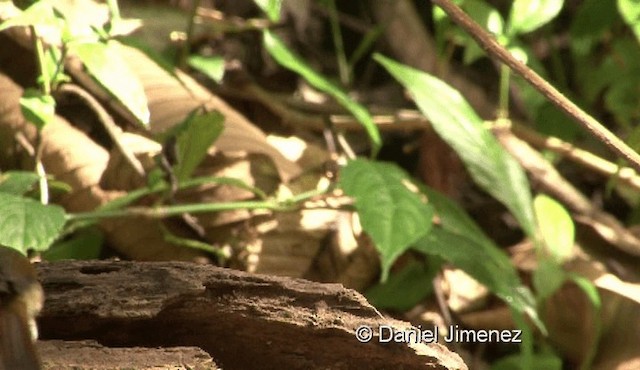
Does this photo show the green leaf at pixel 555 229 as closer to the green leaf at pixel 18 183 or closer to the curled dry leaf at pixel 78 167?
the curled dry leaf at pixel 78 167

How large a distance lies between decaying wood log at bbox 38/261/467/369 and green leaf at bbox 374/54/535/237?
0.63m

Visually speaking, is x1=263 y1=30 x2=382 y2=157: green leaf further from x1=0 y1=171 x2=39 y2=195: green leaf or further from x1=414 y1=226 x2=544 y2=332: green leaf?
x1=0 y1=171 x2=39 y2=195: green leaf

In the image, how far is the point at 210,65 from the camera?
2037 millimetres

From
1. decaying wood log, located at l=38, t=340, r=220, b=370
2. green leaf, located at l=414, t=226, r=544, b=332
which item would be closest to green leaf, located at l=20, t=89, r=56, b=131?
decaying wood log, located at l=38, t=340, r=220, b=370

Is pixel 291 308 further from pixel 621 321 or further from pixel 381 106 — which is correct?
pixel 381 106

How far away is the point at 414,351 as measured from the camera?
3.72 ft

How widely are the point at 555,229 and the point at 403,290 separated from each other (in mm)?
307

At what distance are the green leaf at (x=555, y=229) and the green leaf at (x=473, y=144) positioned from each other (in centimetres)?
6

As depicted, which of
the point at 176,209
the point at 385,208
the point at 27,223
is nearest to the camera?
the point at 27,223

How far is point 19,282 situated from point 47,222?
0.30 metres

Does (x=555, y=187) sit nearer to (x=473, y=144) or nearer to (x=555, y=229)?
(x=555, y=229)

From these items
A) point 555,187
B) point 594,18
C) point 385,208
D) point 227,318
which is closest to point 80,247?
point 385,208

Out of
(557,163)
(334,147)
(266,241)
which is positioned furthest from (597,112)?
(266,241)

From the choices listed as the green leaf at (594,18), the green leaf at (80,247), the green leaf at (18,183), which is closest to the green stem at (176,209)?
the green leaf at (80,247)
